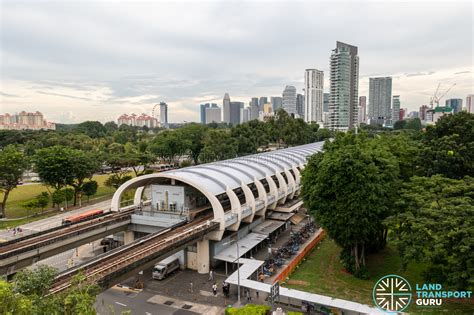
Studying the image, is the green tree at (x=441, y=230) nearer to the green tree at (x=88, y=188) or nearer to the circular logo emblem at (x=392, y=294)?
the circular logo emblem at (x=392, y=294)

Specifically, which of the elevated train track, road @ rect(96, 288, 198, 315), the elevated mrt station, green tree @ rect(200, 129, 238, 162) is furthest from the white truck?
green tree @ rect(200, 129, 238, 162)

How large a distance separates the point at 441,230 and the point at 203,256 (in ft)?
63.0

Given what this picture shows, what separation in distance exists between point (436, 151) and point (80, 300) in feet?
109

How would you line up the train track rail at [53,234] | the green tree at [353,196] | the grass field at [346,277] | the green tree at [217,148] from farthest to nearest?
the green tree at [217,148]
the green tree at [353,196]
the train track rail at [53,234]
the grass field at [346,277]

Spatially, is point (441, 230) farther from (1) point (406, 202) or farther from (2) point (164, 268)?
(2) point (164, 268)

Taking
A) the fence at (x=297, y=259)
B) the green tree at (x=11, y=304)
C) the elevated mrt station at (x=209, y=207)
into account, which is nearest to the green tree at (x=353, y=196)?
the fence at (x=297, y=259)

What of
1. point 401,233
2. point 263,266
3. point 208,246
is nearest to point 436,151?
point 401,233

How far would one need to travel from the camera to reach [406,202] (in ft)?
87.7

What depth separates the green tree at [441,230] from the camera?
20.3m

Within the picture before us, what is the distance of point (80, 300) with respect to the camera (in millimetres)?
13273

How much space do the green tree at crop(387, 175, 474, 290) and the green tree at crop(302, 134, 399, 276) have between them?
1835mm

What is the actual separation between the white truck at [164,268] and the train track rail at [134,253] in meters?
2.59

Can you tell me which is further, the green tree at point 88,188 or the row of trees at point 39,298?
the green tree at point 88,188

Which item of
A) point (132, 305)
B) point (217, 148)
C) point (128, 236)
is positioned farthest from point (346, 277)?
point (217, 148)
